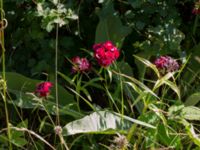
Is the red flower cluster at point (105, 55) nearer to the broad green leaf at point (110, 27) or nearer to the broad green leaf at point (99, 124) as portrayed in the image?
the broad green leaf at point (99, 124)

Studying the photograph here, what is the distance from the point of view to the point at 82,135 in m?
2.22

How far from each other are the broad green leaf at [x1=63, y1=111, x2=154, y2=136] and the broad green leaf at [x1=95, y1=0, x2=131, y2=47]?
1.55 ft

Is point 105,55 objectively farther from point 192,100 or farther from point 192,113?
point 192,100

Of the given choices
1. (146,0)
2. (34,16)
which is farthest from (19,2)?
(146,0)

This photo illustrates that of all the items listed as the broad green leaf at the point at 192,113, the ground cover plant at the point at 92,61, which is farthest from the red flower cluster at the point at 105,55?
the broad green leaf at the point at 192,113

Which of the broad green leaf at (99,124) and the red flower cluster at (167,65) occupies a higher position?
the red flower cluster at (167,65)

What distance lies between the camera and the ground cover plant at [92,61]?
7.66 feet

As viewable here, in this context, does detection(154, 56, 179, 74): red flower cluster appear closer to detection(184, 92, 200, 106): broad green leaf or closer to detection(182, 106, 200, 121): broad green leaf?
detection(182, 106, 200, 121): broad green leaf

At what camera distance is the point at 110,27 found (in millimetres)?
2686

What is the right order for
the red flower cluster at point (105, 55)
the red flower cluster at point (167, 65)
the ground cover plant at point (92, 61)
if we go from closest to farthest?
the red flower cluster at point (105, 55) → the red flower cluster at point (167, 65) → the ground cover plant at point (92, 61)

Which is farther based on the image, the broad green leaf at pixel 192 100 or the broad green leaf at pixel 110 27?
the broad green leaf at pixel 110 27

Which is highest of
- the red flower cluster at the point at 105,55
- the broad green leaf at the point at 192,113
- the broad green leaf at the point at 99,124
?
the red flower cluster at the point at 105,55

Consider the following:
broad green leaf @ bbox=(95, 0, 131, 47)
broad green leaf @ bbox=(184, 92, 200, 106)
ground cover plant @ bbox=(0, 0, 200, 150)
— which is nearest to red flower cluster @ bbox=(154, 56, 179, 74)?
ground cover plant @ bbox=(0, 0, 200, 150)

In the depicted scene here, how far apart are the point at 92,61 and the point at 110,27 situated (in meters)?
0.20
